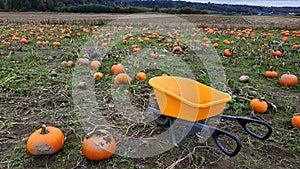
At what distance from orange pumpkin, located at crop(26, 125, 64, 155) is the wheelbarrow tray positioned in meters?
1.15

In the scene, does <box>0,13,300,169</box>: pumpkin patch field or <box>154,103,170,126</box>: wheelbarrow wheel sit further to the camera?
<box>154,103,170,126</box>: wheelbarrow wheel

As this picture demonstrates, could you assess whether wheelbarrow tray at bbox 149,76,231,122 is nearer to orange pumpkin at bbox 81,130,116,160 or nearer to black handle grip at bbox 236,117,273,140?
black handle grip at bbox 236,117,273,140

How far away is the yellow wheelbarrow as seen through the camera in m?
2.53

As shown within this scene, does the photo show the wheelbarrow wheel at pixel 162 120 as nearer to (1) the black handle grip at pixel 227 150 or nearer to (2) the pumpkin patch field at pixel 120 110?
(2) the pumpkin patch field at pixel 120 110

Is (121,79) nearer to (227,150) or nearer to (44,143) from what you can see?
(44,143)

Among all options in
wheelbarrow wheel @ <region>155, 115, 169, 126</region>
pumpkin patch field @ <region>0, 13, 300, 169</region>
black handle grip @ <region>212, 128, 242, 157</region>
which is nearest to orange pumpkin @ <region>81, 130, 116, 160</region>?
pumpkin patch field @ <region>0, 13, 300, 169</region>

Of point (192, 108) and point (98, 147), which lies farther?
point (192, 108)

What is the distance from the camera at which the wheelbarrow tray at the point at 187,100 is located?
261cm

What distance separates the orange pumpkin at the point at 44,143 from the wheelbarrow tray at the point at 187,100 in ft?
3.79

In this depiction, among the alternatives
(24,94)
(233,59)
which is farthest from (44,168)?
(233,59)

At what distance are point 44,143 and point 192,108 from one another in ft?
4.79

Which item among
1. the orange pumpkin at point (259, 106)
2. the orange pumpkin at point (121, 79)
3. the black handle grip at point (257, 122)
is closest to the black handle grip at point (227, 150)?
the black handle grip at point (257, 122)

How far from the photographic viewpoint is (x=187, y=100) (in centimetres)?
286

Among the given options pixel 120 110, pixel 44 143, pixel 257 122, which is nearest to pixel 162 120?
pixel 120 110
